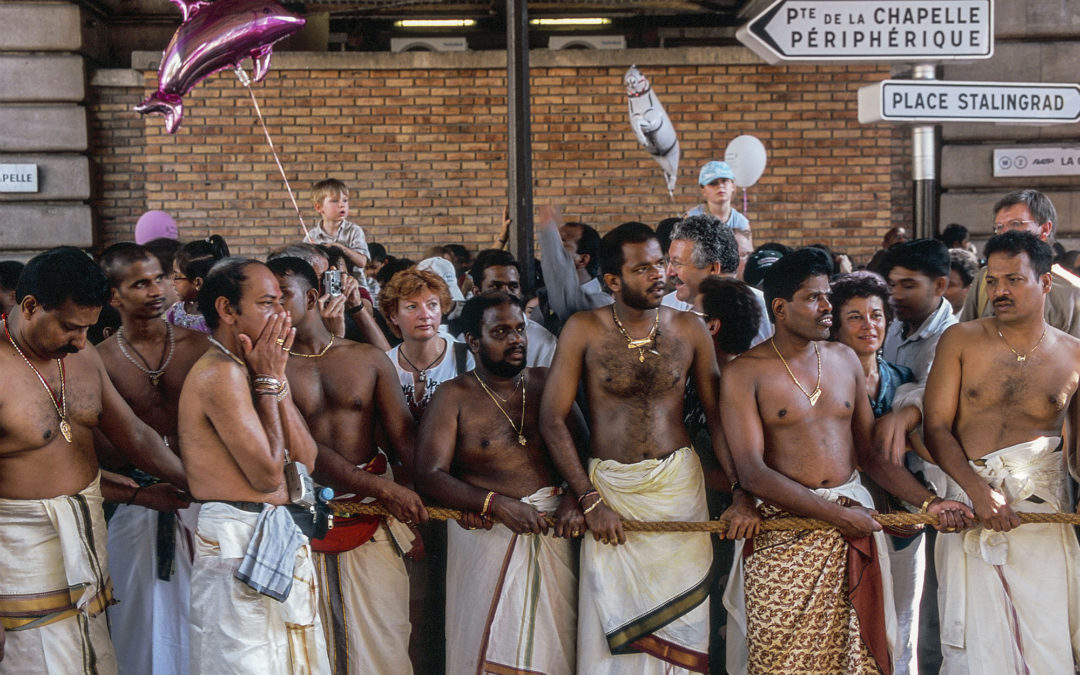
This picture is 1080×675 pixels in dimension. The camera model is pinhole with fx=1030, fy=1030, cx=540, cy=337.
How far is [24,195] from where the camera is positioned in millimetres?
9602

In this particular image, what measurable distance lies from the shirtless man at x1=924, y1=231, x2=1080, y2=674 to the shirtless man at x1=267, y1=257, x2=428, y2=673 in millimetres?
2153

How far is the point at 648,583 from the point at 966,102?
12.1 feet

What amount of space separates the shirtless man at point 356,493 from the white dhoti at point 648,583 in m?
0.81

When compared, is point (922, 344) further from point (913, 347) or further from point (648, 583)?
point (648, 583)

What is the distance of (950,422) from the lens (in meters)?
3.93

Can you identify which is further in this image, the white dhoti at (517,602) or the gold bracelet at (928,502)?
the white dhoti at (517,602)

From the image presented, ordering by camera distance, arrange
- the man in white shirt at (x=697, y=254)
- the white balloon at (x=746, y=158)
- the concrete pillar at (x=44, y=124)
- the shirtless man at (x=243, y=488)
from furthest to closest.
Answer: the concrete pillar at (x=44, y=124) → the white balloon at (x=746, y=158) → the man in white shirt at (x=697, y=254) → the shirtless man at (x=243, y=488)

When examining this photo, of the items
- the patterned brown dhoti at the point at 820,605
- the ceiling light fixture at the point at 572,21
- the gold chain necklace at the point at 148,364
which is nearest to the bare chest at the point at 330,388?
the gold chain necklace at the point at 148,364

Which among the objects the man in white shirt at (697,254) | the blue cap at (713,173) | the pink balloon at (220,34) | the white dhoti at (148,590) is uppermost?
the pink balloon at (220,34)

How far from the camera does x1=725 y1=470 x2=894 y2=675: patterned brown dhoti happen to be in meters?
3.76

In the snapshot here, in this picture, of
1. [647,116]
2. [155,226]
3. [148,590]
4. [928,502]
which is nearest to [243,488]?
[148,590]

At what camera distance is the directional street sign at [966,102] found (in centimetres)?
586

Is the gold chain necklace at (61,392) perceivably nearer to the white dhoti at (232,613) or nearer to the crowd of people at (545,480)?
the crowd of people at (545,480)

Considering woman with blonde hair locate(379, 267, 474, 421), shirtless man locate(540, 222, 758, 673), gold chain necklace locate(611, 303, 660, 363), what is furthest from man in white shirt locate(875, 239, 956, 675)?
woman with blonde hair locate(379, 267, 474, 421)
